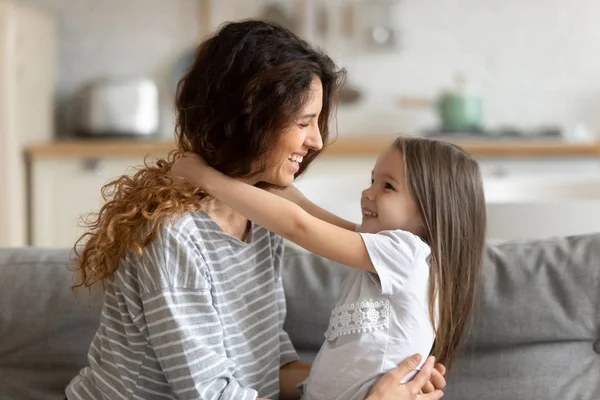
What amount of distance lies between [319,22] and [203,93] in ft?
9.74

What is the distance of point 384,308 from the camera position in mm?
1403

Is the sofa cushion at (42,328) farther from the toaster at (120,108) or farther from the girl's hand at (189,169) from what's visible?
the toaster at (120,108)

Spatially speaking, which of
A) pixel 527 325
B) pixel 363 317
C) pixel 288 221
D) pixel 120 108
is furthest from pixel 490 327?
pixel 120 108

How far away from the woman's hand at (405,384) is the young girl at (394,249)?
2cm

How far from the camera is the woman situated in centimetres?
131

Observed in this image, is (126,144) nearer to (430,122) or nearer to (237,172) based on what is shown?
(430,122)

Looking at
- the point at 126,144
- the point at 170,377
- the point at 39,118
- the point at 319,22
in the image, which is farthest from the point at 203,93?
the point at 319,22

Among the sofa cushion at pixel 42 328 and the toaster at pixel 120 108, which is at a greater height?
the toaster at pixel 120 108

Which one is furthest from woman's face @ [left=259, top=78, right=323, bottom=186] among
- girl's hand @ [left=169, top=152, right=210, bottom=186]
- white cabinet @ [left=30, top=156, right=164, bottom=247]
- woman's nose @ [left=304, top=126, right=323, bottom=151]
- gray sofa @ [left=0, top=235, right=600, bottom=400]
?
white cabinet @ [left=30, top=156, right=164, bottom=247]

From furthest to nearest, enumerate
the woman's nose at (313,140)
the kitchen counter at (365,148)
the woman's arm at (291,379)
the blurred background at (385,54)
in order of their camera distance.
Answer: the blurred background at (385,54)
the kitchen counter at (365,148)
the woman's arm at (291,379)
the woman's nose at (313,140)

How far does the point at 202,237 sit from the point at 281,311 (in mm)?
282

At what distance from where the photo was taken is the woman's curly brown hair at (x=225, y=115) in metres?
1.34

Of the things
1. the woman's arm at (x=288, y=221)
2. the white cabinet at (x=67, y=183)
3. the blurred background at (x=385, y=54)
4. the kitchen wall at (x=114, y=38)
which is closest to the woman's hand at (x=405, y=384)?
the woman's arm at (x=288, y=221)

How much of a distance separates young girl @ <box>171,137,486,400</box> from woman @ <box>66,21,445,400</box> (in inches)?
2.0
